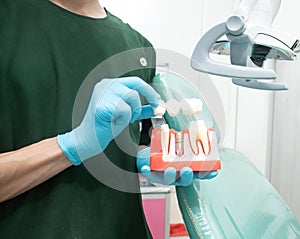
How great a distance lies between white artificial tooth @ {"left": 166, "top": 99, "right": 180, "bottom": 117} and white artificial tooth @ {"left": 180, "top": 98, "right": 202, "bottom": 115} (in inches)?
0.8

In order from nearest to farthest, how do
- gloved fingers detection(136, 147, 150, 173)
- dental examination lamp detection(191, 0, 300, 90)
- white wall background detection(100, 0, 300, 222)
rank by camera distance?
dental examination lamp detection(191, 0, 300, 90), gloved fingers detection(136, 147, 150, 173), white wall background detection(100, 0, 300, 222)

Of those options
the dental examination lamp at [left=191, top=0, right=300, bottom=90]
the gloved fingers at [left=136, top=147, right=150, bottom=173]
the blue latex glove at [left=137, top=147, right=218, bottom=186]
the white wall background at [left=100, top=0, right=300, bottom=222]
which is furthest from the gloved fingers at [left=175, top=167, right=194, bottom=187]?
the white wall background at [left=100, top=0, right=300, bottom=222]

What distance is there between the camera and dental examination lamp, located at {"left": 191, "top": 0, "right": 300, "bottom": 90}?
2.39 feet

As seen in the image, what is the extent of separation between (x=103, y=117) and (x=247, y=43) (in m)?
0.32

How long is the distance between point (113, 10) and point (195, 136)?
6.19 ft

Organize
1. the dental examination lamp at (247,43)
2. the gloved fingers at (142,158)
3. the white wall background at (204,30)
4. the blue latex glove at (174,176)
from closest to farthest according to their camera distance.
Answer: the dental examination lamp at (247,43), the blue latex glove at (174,176), the gloved fingers at (142,158), the white wall background at (204,30)

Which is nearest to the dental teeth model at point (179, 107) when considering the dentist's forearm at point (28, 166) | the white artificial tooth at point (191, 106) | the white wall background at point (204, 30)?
the white artificial tooth at point (191, 106)

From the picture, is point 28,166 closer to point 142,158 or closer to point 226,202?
point 142,158

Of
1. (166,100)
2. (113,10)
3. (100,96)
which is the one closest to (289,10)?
(113,10)

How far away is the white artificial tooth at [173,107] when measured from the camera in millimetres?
981

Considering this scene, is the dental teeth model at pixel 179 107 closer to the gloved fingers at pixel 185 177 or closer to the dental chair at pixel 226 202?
the dental chair at pixel 226 202

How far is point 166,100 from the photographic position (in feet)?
3.23

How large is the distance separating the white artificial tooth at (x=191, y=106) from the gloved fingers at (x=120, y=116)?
0.18 meters

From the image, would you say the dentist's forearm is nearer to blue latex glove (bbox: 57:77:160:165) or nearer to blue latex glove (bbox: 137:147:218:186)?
blue latex glove (bbox: 57:77:160:165)
